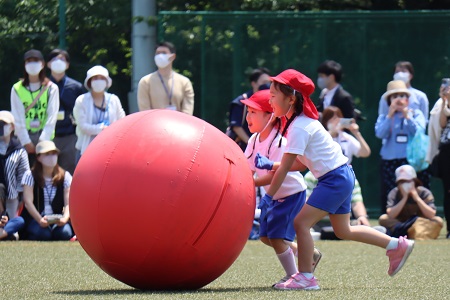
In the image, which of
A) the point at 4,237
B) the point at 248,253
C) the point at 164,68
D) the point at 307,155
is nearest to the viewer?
the point at 307,155

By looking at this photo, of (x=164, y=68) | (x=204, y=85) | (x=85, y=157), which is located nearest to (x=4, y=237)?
(x=164, y=68)

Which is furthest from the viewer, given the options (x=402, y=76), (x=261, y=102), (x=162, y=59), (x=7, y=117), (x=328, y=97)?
(x=402, y=76)

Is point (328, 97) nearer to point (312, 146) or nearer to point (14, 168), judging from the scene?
point (14, 168)

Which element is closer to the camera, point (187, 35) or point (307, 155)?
point (307, 155)

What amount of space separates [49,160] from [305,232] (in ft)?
19.9

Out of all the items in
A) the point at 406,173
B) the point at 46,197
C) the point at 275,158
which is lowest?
the point at 46,197

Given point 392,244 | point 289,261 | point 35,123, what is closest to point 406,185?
point 35,123

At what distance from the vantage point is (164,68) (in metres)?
15.1

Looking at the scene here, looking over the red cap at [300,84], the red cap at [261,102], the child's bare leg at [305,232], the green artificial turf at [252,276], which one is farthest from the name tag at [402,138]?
the child's bare leg at [305,232]

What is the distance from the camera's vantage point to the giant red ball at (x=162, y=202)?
25.5ft

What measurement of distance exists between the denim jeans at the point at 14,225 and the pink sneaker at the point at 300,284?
5.87 m

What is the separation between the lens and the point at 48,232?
45.5 feet

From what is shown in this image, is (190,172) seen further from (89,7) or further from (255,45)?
(89,7)

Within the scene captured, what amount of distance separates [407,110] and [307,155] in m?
6.82
